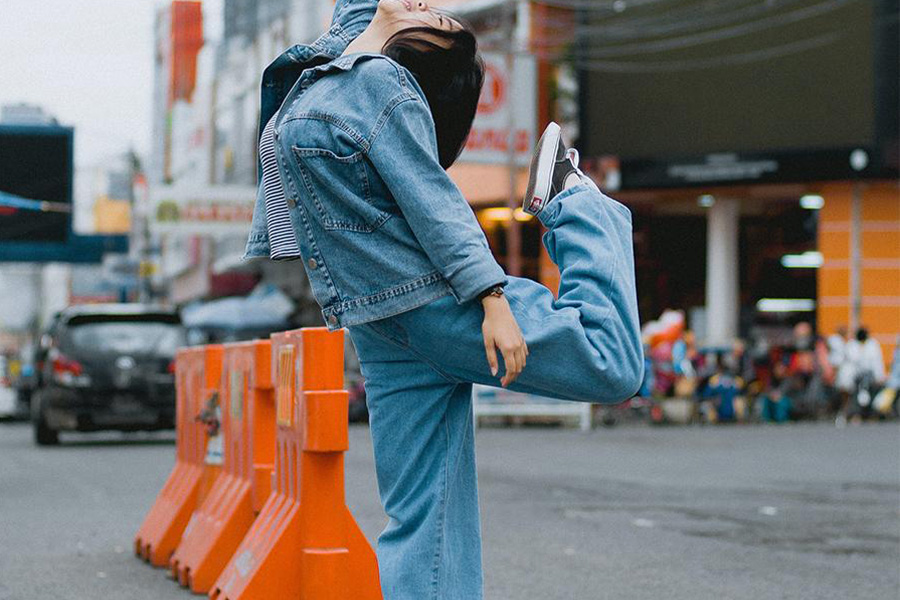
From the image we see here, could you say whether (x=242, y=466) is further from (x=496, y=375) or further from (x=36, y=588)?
Answer: (x=496, y=375)

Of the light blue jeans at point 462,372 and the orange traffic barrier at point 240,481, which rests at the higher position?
the light blue jeans at point 462,372

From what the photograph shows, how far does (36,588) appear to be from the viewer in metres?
6.18

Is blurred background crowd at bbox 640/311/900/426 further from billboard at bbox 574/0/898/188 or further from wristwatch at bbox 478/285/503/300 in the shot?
wristwatch at bbox 478/285/503/300

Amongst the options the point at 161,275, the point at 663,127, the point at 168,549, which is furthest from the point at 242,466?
the point at 161,275

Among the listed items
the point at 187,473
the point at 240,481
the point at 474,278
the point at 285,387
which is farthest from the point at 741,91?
the point at 474,278

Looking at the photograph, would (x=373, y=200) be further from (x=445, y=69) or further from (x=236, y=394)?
(x=236, y=394)

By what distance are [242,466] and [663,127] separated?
24.5m

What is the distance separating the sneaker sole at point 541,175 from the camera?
344 centimetres

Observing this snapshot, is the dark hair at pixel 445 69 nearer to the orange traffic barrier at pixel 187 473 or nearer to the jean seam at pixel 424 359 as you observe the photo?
the jean seam at pixel 424 359

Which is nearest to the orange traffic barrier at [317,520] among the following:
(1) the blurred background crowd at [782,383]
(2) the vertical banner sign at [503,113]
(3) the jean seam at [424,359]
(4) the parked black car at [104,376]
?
(3) the jean seam at [424,359]

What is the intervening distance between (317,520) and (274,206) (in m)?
1.71

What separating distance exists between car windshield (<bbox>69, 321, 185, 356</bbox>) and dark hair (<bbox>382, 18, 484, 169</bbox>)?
14.3m

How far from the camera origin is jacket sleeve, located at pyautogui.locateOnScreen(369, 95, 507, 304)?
3135mm

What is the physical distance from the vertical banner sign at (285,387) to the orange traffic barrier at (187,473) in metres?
1.64
